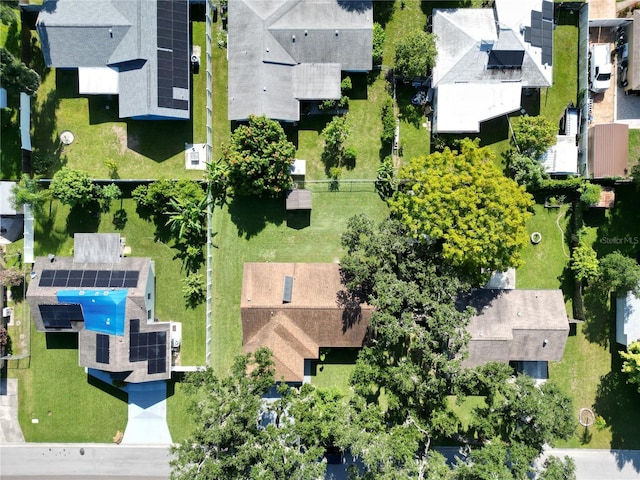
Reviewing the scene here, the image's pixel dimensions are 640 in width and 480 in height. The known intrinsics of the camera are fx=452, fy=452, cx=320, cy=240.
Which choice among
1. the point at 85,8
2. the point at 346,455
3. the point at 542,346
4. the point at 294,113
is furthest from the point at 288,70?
the point at 346,455

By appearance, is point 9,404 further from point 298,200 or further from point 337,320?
point 298,200

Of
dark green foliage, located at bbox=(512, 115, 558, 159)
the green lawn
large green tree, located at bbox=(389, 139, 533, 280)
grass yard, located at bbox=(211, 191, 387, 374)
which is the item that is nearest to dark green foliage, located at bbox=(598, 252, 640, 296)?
large green tree, located at bbox=(389, 139, 533, 280)

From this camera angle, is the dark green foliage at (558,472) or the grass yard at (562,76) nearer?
the dark green foliage at (558,472)

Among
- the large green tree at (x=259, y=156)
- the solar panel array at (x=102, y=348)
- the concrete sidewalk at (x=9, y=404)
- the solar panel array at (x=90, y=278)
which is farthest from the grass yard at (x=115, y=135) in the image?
the concrete sidewalk at (x=9, y=404)

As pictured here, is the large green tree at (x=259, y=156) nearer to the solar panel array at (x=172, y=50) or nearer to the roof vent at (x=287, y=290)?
the solar panel array at (x=172, y=50)

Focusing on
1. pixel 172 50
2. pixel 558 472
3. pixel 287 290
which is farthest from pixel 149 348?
pixel 558 472

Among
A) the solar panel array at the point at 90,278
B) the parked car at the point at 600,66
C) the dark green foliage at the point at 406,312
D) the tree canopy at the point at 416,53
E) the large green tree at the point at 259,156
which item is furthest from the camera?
the parked car at the point at 600,66
